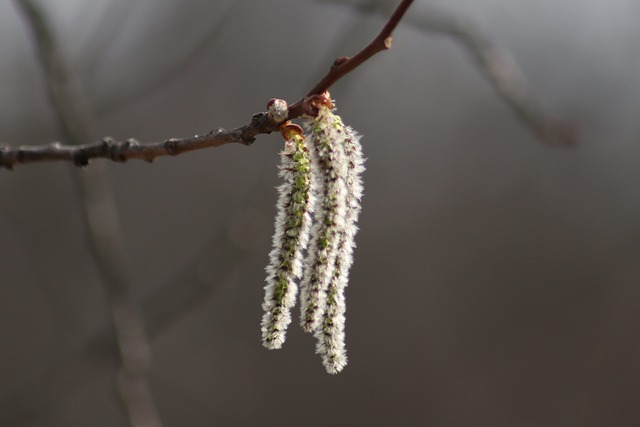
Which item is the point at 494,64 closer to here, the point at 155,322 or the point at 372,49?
the point at 372,49

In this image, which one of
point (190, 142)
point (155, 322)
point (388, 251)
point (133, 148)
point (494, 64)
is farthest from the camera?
point (388, 251)

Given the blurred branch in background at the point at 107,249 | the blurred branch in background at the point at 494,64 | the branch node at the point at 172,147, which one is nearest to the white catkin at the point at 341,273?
the branch node at the point at 172,147

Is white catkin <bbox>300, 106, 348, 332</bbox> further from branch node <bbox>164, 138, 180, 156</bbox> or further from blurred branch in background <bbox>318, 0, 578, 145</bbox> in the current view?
blurred branch in background <bbox>318, 0, 578, 145</bbox>

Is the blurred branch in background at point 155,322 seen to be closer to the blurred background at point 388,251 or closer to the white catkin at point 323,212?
the white catkin at point 323,212

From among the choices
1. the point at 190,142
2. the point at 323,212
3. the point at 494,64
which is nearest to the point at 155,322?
the point at 494,64

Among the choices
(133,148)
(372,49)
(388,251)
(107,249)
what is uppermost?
(388,251)

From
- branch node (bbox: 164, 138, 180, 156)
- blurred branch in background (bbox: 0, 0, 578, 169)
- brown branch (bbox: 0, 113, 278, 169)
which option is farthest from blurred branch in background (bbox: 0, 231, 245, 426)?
branch node (bbox: 164, 138, 180, 156)

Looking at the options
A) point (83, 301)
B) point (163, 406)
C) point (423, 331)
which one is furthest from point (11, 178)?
point (423, 331)
